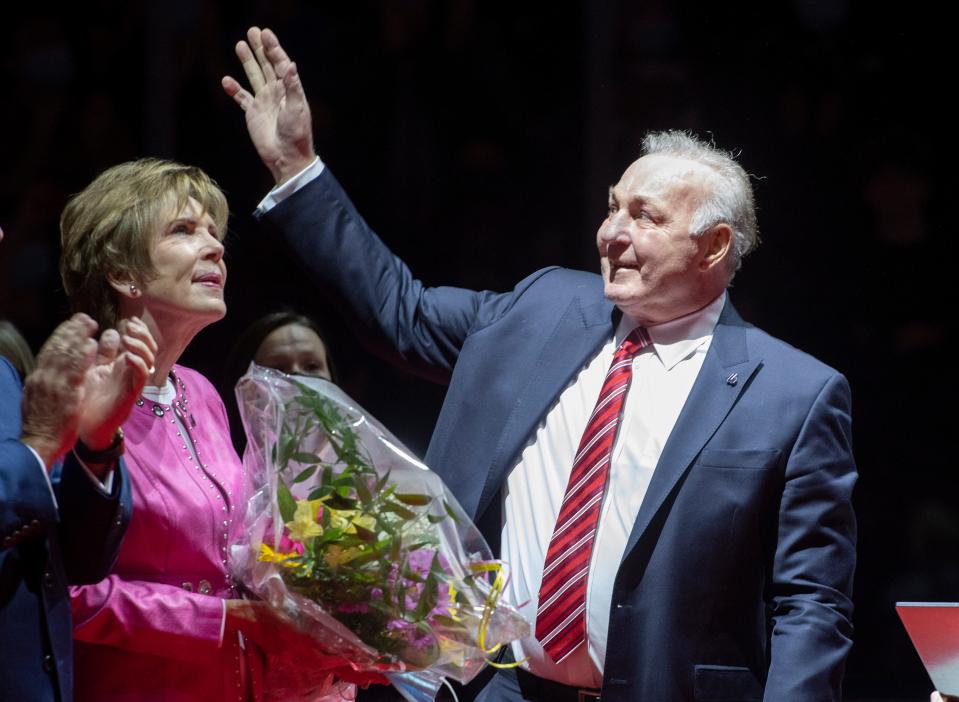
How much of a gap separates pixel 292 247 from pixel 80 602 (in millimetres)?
905

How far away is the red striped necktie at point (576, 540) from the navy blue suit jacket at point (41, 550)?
2.81 ft

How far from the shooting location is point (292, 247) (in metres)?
2.78

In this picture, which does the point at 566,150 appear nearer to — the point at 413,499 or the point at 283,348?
the point at 283,348

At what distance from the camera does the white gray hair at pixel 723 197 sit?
2.82 meters

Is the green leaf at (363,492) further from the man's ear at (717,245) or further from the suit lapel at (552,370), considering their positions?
the man's ear at (717,245)

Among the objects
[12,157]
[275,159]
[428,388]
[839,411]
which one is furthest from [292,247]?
[12,157]

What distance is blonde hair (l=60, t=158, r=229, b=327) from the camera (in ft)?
7.91

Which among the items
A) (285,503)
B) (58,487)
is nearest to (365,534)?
(285,503)

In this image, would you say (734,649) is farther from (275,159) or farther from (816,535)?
(275,159)

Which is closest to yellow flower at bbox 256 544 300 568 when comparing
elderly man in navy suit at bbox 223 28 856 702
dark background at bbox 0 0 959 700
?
elderly man in navy suit at bbox 223 28 856 702

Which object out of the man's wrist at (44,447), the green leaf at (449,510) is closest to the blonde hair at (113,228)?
the man's wrist at (44,447)

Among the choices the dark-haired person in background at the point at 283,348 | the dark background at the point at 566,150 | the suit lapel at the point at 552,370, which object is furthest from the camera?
the dark background at the point at 566,150

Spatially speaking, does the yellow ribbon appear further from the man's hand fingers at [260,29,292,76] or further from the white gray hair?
the man's hand fingers at [260,29,292,76]

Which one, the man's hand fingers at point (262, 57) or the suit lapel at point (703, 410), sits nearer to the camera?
the suit lapel at point (703, 410)
